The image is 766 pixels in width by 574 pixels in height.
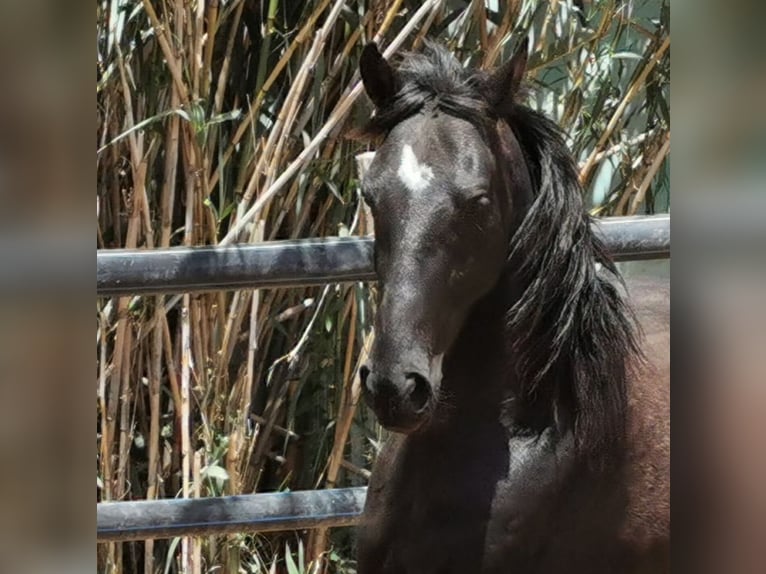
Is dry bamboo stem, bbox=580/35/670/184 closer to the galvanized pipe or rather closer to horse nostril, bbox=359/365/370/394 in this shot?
the galvanized pipe

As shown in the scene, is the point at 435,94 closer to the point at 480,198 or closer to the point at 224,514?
the point at 480,198

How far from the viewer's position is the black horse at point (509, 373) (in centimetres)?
124

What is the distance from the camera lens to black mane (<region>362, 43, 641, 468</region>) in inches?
50.4

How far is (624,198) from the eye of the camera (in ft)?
6.96

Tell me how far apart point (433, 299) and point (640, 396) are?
0.37 meters

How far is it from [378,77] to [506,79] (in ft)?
0.49

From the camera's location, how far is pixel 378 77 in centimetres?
128

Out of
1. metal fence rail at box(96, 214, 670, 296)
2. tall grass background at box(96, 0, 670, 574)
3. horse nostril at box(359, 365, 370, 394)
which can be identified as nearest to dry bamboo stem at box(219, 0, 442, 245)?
tall grass background at box(96, 0, 670, 574)

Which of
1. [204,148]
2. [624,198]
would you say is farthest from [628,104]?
[204,148]

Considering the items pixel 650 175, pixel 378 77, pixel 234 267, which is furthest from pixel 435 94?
pixel 650 175

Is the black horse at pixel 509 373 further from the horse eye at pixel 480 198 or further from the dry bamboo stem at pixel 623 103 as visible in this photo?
the dry bamboo stem at pixel 623 103

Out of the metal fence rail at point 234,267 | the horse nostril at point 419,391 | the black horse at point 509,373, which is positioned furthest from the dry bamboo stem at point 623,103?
the horse nostril at point 419,391
